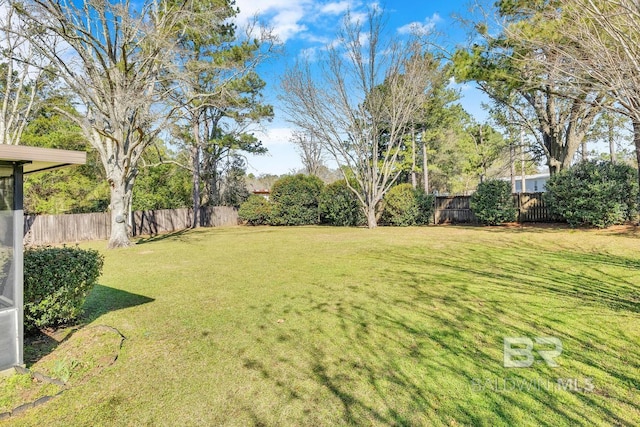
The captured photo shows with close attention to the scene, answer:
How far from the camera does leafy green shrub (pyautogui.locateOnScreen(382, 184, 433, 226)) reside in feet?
51.5

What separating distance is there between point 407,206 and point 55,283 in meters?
14.2

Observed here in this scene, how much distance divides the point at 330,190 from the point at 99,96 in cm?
1129

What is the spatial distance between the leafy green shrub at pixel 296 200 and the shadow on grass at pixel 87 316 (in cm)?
1357

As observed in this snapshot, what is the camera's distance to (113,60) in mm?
10109

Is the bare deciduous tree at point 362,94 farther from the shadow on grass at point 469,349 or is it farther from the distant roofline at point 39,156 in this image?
the distant roofline at point 39,156

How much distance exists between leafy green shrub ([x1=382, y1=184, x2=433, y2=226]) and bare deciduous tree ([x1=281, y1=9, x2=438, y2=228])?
80 centimetres

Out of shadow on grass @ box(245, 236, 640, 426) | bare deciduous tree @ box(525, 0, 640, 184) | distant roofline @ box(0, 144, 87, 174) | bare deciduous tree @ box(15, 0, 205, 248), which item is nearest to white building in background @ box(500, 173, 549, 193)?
bare deciduous tree @ box(525, 0, 640, 184)

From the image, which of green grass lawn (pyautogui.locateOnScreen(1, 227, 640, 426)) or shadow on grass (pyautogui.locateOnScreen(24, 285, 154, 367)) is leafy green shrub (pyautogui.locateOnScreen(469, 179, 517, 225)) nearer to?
green grass lawn (pyautogui.locateOnScreen(1, 227, 640, 426))

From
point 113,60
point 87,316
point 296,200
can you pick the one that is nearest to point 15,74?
point 113,60

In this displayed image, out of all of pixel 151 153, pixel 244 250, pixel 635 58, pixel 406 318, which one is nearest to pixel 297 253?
pixel 244 250

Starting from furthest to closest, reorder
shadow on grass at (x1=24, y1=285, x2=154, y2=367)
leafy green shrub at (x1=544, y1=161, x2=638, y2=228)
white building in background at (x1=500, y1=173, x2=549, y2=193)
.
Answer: white building in background at (x1=500, y1=173, x2=549, y2=193) < leafy green shrub at (x1=544, y1=161, x2=638, y2=228) < shadow on grass at (x1=24, y1=285, x2=154, y2=367)

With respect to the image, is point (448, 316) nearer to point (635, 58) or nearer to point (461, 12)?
point (635, 58)

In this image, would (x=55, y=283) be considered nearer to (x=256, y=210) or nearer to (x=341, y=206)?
(x=341, y=206)

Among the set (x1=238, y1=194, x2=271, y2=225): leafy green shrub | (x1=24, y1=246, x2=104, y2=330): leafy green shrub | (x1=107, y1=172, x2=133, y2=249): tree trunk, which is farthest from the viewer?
(x1=238, y1=194, x2=271, y2=225): leafy green shrub
